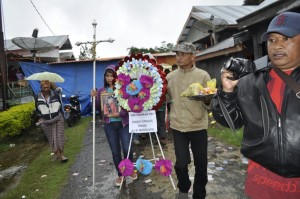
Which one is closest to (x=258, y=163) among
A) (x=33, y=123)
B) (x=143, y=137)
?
(x=143, y=137)

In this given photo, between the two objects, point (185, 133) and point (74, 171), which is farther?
point (74, 171)

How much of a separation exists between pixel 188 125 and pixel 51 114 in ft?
13.6

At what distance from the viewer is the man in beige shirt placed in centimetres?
362

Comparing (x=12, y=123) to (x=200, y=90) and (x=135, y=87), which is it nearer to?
(x=135, y=87)

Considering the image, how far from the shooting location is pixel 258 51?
7.89 metres

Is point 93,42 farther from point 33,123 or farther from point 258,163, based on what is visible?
point 33,123

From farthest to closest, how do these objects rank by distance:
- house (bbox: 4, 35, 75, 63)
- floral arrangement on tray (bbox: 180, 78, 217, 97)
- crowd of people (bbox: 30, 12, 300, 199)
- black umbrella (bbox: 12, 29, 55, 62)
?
house (bbox: 4, 35, 75, 63) → black umbrella (bbox: 12, 29, 55, 62) → floral arrangement on tray (bbox: 180, 78, 217, 97) → crowd of people (bbox: 30, 12, 300, 199)

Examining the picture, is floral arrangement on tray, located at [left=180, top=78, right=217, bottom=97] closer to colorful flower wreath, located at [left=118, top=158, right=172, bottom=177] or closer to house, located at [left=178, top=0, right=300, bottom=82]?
colorful flower wreath, located at [left=118, top=158, right=172, bottom=177]

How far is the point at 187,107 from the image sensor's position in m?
3.66

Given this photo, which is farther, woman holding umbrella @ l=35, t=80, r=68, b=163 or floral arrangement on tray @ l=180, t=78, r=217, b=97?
woman holding umbrella @ l=35, t=80, r=68, b=163

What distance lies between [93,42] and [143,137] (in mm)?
4067

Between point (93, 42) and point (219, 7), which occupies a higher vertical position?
point (219, 7)

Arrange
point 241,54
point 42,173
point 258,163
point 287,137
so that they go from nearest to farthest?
point 287,137 < point 258,163 < point 42,173 < point 241,54

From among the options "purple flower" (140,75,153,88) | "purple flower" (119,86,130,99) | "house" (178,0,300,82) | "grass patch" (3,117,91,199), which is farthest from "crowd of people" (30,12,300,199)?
"house" (178,0,300,82)
